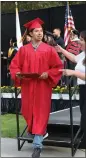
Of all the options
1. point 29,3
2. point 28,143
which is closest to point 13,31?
point 29,3

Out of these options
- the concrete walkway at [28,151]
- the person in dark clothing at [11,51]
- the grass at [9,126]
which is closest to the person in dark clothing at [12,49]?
the person in dark clothing at [11,51]

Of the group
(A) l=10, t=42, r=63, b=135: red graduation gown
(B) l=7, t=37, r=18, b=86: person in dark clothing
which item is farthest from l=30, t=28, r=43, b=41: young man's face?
(B) l=7, t=37, r=18, b=86: person in dark clothing

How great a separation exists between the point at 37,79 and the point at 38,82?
53 mm

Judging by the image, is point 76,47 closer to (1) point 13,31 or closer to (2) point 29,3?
(1) point 13,31

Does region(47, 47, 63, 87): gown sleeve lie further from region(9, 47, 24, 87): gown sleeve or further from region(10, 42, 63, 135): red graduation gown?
region(9, 47, 24, 87): gown sleeve

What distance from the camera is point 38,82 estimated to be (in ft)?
19.8

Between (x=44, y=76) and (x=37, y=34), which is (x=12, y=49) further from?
(x=44, y=76)

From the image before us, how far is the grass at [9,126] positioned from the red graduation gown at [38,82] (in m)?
1.71

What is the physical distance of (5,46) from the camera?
18.2m

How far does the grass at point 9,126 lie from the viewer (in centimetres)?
Answer: 785

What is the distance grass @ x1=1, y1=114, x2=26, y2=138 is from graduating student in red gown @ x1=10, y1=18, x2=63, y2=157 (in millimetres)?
1708

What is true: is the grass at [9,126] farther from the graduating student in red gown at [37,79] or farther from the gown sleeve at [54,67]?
the gown sleeve at [54,67]

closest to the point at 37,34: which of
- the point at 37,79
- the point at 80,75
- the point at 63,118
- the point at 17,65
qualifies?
the point at 17,65

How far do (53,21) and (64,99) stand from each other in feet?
22.4
